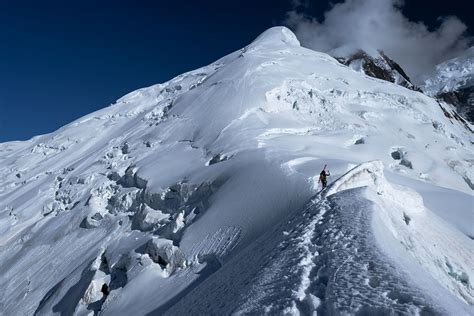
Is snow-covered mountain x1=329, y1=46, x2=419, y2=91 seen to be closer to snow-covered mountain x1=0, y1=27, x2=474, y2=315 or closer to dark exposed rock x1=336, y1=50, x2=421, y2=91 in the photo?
dark exposed rock x1=336, y1=50, x2=421, y2=91

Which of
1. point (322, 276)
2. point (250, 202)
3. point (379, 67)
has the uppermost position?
point (322, 276)

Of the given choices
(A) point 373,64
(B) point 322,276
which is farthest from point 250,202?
(A) point 373,64

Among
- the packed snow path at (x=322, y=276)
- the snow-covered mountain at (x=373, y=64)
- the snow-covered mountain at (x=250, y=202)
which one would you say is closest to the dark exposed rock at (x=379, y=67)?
the snow-covered mountain at (x=373, y=64)

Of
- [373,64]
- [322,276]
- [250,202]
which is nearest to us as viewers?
[322,276]

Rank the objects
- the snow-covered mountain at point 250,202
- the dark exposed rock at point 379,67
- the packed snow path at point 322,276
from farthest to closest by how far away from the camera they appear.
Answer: the dark exposed rock at point 379,67, the snow-covered mountain at point 250,202, the packed snow path at point 322,276

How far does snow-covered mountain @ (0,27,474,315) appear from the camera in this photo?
9523 mm

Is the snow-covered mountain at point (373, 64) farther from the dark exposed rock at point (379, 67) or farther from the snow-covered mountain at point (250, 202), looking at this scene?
the snow-covered mountain at point (250, 202)

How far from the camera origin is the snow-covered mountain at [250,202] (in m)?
9.52

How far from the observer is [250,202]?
2109cm

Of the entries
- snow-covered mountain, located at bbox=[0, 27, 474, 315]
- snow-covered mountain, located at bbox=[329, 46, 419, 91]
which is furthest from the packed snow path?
snow-covered mountain, located at bbox=[329, 46, 419, 91]

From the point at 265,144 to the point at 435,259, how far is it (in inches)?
652

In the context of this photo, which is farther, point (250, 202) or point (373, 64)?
point (373, 64)

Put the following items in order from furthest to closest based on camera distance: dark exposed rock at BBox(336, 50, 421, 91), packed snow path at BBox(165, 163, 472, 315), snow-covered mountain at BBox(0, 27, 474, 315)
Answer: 1. dark exposed rock at BBox(336, 50, 421, 91)
2. snow-covered mountain at BBox(0, 27, 474, 315)
3. packed snow path at BBox(165, 163, 472, 315)

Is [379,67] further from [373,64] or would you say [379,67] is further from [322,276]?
[322,276]
